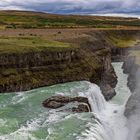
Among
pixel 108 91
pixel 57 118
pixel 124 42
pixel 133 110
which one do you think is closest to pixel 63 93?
pixel 133 110

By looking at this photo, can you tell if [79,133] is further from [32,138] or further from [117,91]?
[117,91]

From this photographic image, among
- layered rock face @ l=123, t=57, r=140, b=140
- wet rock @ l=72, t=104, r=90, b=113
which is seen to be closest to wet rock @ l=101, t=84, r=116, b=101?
layered rock face @ l=123, t=57, r=140, b=140

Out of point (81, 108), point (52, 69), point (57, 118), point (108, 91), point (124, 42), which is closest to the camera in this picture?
point (57, 118)

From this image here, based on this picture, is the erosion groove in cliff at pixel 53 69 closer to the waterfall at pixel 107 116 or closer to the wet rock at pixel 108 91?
the wet rock at pixel 108 91

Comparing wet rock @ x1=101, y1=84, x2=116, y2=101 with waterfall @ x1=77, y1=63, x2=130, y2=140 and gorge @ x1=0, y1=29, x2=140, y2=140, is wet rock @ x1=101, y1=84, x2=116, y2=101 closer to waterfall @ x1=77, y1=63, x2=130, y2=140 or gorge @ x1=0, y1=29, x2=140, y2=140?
gorge @ x1=0, y1=29, x2=140, y2=140

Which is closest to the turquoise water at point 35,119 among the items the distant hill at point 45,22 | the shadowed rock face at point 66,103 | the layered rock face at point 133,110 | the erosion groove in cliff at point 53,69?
the shadowed rock face at point 66,103

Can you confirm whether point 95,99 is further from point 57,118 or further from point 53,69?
point 57,118
